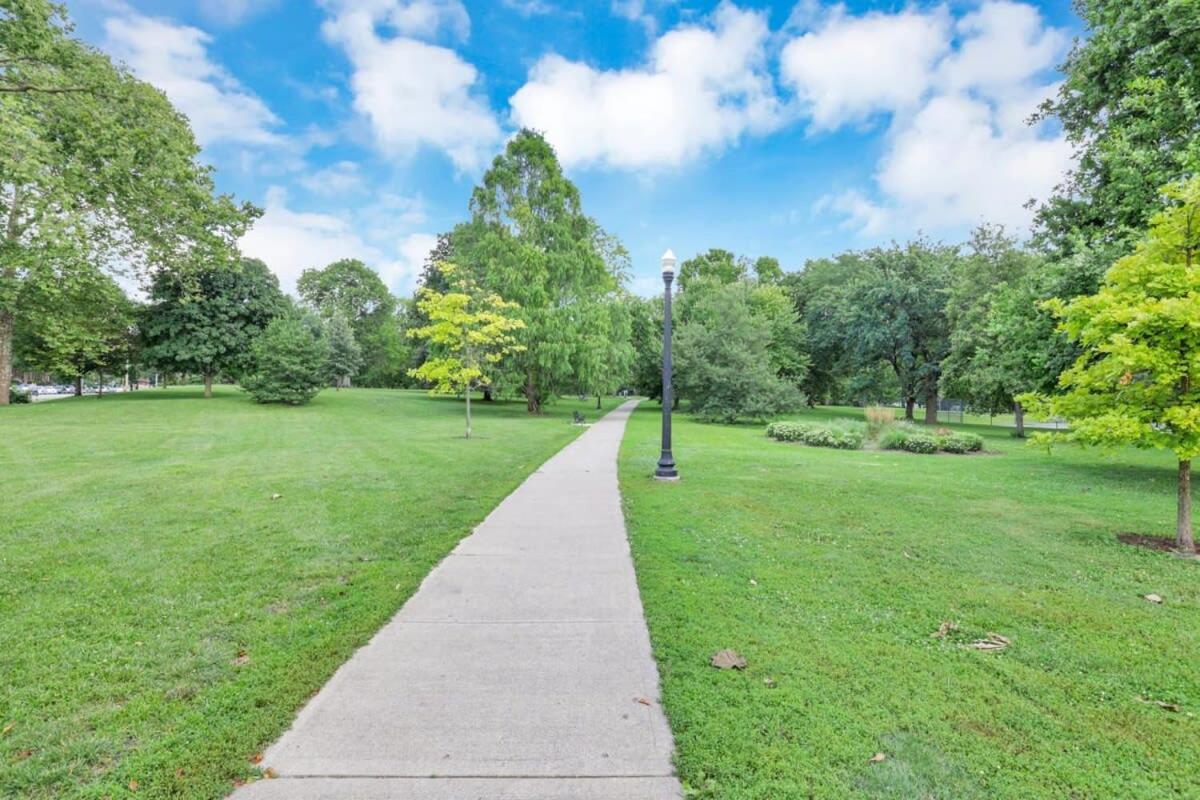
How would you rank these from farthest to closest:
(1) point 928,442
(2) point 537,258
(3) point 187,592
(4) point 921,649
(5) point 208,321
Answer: (5) point 208,321, (2) point 537,258, (1) point 928,442, (3) point 187,592, (4) point 921,649

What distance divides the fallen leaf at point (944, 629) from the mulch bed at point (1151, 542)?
3568mm

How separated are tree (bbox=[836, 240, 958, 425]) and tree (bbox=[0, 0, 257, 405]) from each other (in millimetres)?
28019

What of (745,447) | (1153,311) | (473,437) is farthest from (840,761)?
(473,437)

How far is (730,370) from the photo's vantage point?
977 inches

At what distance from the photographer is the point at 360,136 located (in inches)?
588

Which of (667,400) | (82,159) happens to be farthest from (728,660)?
(82,159)

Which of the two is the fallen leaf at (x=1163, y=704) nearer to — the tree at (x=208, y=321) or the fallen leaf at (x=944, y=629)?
the fallen leaf at (x=944, y=629)

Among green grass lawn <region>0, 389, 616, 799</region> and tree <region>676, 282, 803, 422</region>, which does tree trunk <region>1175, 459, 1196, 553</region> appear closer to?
green grass lawn <region>0, 389, 616, 799</region>

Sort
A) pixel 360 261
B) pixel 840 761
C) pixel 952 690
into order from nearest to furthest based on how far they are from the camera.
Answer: pixel 840 761 < pixel 952 690 < pixel 360 261

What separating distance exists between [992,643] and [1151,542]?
13.2 ft

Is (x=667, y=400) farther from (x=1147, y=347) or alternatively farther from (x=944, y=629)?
(x=944, y=629)

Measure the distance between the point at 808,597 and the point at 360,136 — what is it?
54.0ft

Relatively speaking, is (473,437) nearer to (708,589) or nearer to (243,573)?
(243,573)

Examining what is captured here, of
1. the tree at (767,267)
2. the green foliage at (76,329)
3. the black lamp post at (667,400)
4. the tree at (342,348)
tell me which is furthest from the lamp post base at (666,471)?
the tree at (767,267)
